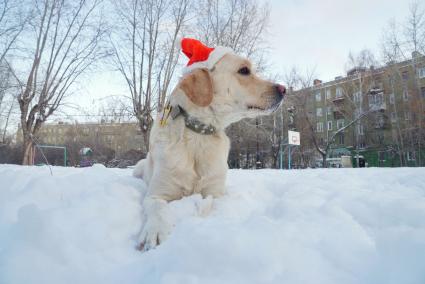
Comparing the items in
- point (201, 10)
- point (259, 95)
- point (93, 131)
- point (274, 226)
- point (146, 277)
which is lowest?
point (146, 277)

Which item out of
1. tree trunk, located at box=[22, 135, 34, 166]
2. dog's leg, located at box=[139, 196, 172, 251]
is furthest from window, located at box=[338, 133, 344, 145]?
dog's leg, located at box=[139, 196, 172, 251]

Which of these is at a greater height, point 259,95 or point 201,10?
point 201,10

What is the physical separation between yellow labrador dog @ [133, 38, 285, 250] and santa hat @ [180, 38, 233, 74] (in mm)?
34

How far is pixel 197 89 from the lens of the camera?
7.32 feet

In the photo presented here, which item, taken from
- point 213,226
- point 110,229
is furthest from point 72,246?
point 213,226

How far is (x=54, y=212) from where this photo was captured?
4.21 feet

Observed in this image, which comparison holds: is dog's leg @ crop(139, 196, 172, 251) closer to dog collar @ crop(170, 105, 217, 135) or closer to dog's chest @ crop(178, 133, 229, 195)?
dog's chest @ crop(178, 133, 229, 195)

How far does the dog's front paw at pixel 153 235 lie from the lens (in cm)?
126

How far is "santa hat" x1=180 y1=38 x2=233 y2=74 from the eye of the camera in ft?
8.22

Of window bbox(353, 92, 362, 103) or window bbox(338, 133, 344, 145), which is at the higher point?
window bbox(353, 92, 362, 103)

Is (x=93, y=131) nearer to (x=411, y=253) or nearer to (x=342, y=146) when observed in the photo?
(x=342, y=146)

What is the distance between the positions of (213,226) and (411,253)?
72cm

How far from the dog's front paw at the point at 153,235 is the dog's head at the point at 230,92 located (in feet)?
3.61

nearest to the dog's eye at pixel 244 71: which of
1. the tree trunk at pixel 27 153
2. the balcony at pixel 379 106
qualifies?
the tree trunk at pixel 27 153
